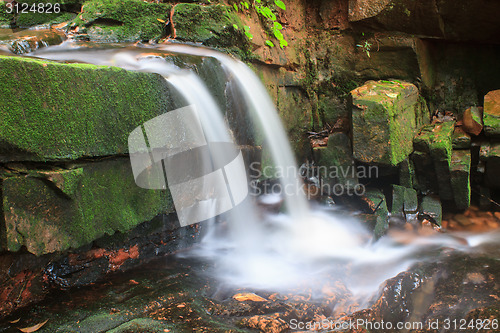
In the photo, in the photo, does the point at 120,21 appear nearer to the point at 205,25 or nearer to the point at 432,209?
the point at 205,25

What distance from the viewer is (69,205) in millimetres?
2742

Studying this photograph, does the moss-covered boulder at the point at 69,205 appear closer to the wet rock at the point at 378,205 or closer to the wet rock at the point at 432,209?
the wet rock at the point at 378,205

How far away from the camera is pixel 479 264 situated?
3.67 m

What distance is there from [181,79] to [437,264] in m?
3.19

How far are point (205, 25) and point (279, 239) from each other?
277cm

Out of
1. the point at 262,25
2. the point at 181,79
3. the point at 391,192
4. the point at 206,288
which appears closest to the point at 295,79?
the point at 262,25

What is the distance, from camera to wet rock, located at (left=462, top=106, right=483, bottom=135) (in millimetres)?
5121

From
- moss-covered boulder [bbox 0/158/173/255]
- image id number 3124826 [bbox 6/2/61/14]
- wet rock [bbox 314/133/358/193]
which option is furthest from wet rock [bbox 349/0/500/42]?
moss-covered boulder [bbox 0/158/173/255]

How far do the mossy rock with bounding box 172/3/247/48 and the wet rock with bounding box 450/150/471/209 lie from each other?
348cm

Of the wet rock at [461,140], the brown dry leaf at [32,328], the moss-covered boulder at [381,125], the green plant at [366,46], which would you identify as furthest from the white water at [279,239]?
the green plant at [366,46]

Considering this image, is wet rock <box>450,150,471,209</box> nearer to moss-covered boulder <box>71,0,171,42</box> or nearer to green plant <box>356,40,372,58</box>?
green plant <box>356,40,372,58</box>

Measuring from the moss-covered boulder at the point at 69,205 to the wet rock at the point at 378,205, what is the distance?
3144mm
